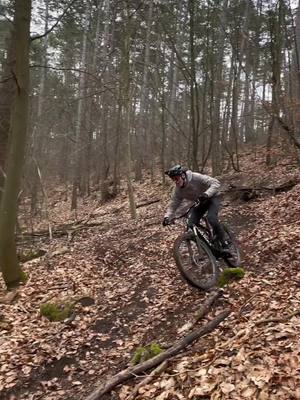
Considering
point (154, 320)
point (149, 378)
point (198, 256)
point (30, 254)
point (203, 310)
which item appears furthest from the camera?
point (30, 254)

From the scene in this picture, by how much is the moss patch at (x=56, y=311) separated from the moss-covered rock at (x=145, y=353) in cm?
214

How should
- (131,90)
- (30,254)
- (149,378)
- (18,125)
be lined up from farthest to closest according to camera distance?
(131,90), (30,254), (18,125), (149,378)

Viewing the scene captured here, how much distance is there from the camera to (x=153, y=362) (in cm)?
479

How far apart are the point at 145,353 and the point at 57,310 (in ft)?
8.20

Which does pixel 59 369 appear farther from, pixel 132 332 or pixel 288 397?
pixel 288 397

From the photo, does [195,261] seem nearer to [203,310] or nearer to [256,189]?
[203,310]

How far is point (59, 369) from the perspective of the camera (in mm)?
5453

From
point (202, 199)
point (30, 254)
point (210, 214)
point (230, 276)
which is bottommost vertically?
point (30, 254)

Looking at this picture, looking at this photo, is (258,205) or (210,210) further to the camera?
(258,205)

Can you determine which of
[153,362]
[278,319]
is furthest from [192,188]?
[153,362]

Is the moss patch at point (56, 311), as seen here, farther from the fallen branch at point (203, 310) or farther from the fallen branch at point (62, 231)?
the fallen branch at point (62, 231)

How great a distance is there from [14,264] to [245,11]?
19.8 m

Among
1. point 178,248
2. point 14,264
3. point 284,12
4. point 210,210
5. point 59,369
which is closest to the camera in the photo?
point 59,369

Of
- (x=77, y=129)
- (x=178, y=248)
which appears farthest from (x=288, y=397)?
(x=77, y=129)
